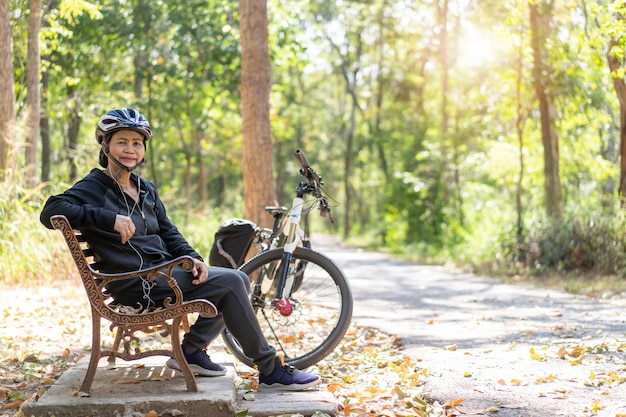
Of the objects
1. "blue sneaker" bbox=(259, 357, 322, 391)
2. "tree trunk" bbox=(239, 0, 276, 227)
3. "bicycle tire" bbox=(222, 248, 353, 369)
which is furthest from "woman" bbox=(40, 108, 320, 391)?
"tree trunk" bbox=(239, 0, 276, 227)

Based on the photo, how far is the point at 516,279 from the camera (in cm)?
1330

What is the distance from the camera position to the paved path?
4438 mm

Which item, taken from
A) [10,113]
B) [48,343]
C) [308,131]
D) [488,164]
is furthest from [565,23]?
[308,131]

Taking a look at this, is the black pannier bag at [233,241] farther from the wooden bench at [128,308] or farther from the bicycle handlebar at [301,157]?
the wooden bench at [128,308]

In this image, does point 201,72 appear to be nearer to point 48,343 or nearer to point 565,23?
point 565,23

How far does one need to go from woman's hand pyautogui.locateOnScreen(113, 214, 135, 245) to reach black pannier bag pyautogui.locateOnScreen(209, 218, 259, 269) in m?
1.94

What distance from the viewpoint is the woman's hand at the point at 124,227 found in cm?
411

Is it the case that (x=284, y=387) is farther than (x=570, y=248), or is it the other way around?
(x=570, y=248)

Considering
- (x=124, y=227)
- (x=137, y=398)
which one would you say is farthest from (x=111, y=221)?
(x=137, y=398)

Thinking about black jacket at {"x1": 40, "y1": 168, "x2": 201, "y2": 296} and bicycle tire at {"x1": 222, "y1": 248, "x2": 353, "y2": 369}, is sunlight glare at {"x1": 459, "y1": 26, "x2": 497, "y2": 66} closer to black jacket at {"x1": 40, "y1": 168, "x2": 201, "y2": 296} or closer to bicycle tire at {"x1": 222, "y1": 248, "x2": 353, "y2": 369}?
bicycle tire at {"x1": 222, "y1": 248, "x2": 353, "y2": 369}

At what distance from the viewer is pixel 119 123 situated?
14.4 feet

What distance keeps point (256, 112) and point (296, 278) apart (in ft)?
13.4

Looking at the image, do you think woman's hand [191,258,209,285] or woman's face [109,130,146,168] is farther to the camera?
woman's face [109,130,146,168]

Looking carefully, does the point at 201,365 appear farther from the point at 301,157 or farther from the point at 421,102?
the point at 421,102
